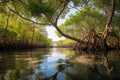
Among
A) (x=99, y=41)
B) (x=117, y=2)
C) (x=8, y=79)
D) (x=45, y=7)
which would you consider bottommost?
(x=8, y=79)

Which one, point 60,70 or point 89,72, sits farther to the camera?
point 60,70

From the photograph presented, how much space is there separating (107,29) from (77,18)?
14187mm

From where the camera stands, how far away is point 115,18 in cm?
1920

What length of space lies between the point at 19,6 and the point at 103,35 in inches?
261

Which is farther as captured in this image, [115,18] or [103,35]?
[115,18]

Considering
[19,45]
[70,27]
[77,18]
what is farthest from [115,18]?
[70,27]

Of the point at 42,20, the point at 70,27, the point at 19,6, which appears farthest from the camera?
the point at 70,27

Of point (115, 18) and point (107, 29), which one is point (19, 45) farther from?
point (107, 29)

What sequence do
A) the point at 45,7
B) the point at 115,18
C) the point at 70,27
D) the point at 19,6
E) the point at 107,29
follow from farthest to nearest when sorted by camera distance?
the point at 70,27 → the point at 115,18 → the point at 19,6 → the point at 107,29 → the point at 45,7

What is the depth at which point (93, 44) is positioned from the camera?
13.6 meters

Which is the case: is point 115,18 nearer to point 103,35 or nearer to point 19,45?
point 103,35

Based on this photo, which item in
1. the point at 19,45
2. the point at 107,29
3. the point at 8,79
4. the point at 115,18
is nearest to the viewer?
the point at 8,79

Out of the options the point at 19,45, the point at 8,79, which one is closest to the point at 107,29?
the point at 8,79

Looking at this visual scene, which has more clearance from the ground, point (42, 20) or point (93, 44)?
point (42, 20)
